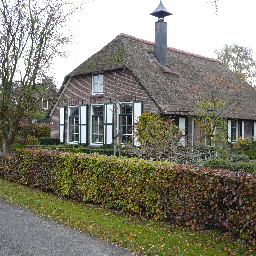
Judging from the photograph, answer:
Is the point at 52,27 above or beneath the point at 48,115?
above

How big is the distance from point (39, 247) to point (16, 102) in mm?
8109

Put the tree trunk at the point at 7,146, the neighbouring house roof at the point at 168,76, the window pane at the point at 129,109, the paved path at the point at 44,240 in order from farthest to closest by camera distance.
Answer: the window pane at the point at 129,109 → the neighbouring house roof at the point at 168,76 → the tree trunk at the point at 7,146 → the paved path at the point at 44,240

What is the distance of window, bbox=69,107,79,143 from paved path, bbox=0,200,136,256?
41.3 ft

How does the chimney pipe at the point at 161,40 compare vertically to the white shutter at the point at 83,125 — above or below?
above

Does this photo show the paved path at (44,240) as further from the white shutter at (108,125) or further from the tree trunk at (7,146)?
the white shutter at (108,125)

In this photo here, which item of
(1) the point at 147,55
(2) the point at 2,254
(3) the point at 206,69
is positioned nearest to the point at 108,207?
(2) the point at 2,254

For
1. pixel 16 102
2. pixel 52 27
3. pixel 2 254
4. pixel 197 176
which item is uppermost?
pixel 52 27

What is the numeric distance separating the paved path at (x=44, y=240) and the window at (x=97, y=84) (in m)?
11.9

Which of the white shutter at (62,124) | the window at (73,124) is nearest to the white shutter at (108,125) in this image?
the window at (73,124)

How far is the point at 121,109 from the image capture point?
16.6m

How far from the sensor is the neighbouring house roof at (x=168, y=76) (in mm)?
15336

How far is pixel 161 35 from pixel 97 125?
6.40 meters

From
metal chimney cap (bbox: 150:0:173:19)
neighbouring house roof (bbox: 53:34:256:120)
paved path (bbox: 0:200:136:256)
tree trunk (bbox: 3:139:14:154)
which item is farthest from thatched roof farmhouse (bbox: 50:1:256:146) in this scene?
paved path (bbox: 0:200:136:256)

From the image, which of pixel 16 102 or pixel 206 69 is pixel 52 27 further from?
pixel 206 69
